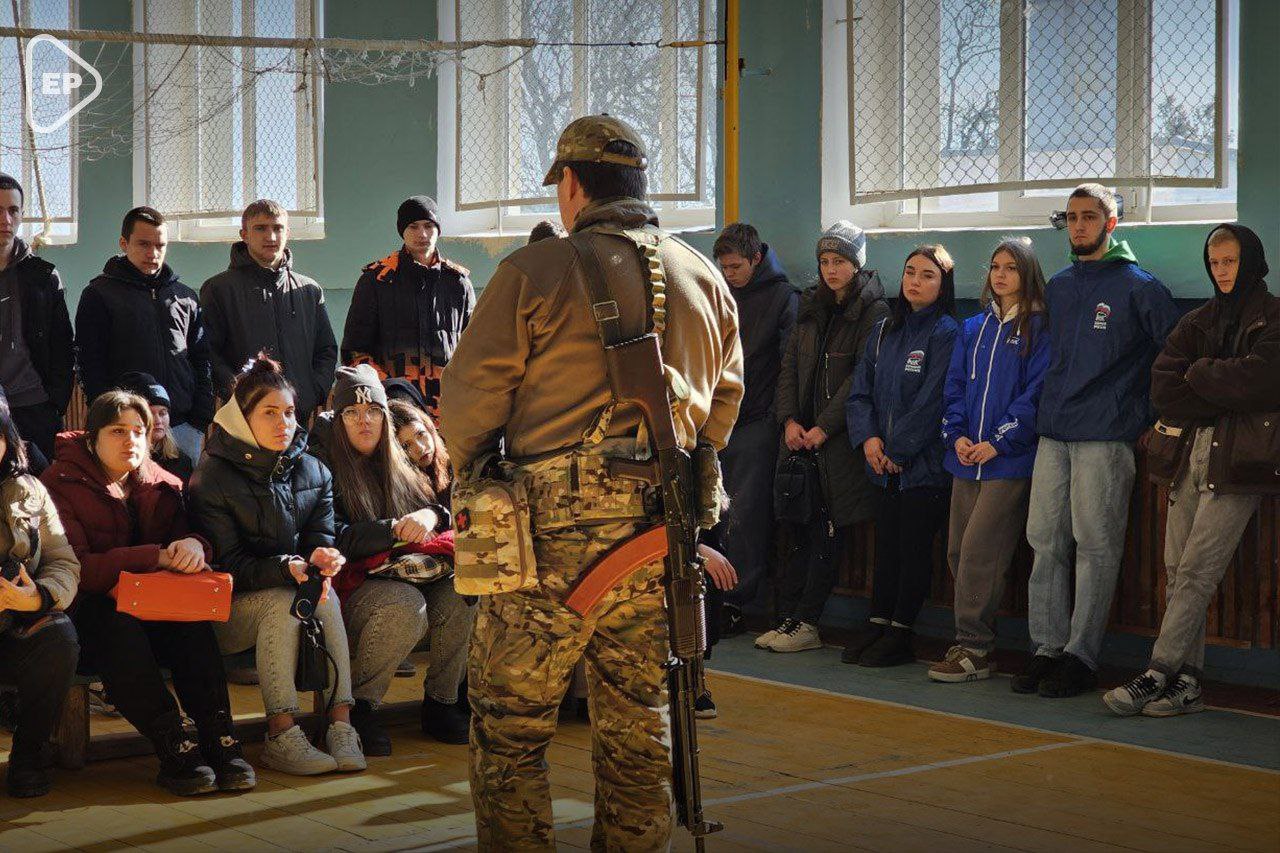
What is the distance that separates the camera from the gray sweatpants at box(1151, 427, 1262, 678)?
4.73 m

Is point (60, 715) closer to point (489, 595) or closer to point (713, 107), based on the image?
point (489, 595)

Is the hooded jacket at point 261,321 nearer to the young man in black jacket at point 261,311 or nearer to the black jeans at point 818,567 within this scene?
the young man in black jacket at point 261,311

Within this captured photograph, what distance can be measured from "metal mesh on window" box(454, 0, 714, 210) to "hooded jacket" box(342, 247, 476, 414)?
157 centimetres

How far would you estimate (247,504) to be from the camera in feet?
13.6

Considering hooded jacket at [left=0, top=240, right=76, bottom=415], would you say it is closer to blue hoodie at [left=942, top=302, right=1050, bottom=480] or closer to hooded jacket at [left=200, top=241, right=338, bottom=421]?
hooded jacket at [left=200, top=241, right=338, bottom=421]

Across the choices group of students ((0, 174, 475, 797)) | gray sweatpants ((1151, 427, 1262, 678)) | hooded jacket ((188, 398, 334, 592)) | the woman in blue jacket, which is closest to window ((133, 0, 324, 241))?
group of students ((0, 174, 475, 797))

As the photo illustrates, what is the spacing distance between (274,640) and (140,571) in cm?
39

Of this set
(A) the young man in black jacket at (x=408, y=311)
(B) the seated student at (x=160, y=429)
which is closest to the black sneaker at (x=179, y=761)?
(B) the seated student at (x=160, y=429)

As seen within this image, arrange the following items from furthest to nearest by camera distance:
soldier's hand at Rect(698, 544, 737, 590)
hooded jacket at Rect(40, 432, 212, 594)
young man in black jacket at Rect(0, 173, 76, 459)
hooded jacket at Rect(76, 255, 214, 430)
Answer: hooded jacket at Rect(76, 255, 214, 430), young man in black jacket at Rect(0, 173, 76, 459), soldier's hand at Rect(698, 544, 737, 590), hooded jacket at Rect(40, 432, 212, 594)

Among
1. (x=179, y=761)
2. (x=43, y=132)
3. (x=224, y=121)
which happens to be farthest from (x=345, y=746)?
(x=43, y=132)

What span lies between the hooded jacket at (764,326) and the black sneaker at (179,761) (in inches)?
112

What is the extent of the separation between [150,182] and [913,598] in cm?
592

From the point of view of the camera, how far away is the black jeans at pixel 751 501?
20.1 feet

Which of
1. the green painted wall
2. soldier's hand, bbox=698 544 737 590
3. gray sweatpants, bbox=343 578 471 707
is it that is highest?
the green painted wall
